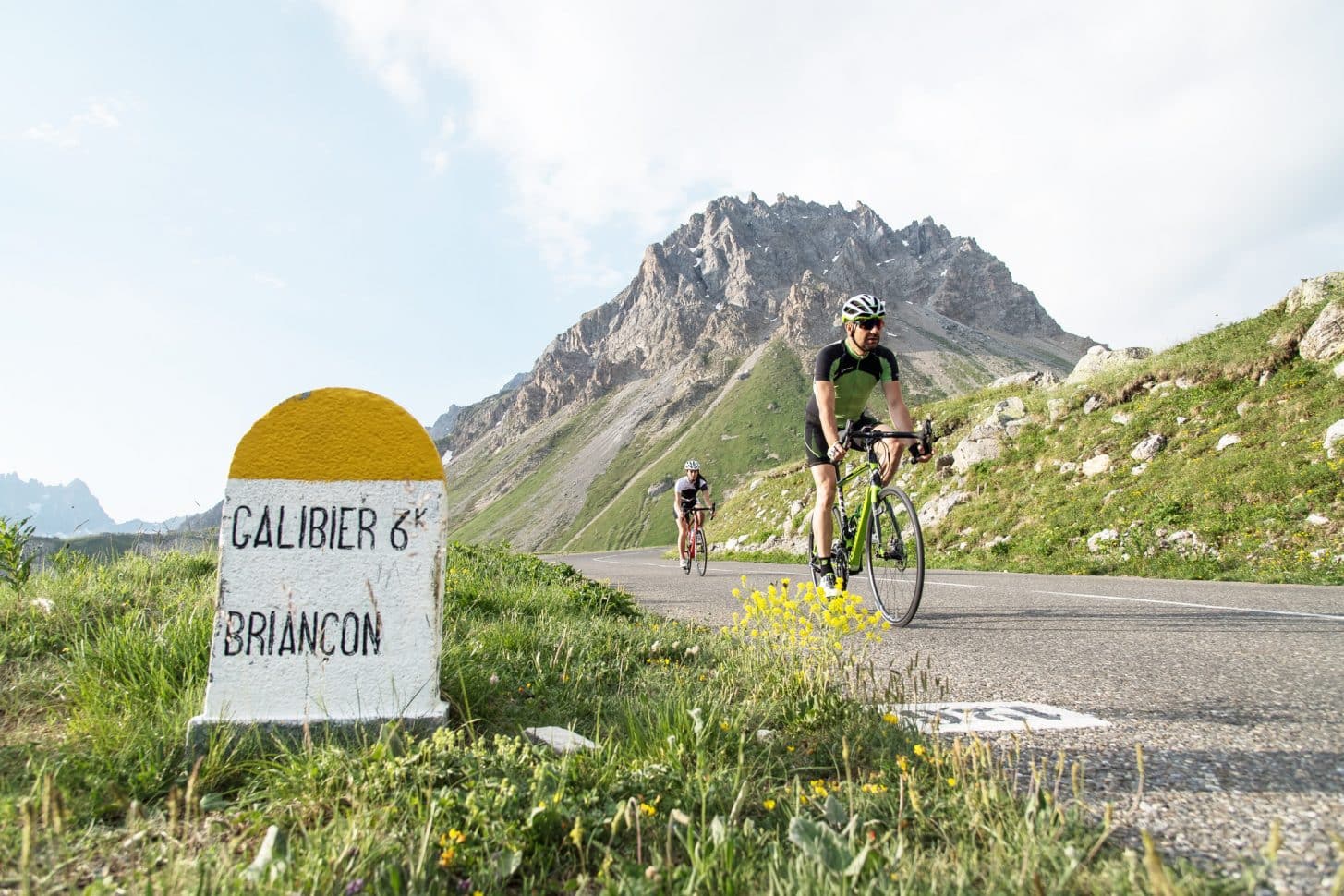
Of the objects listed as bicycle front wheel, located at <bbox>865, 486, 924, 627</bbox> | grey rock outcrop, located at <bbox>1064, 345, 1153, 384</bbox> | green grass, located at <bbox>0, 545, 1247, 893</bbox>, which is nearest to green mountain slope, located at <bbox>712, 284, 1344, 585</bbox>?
grey rock outcrop, located at <bbox>1064, 345, 1153, 384</bbox>

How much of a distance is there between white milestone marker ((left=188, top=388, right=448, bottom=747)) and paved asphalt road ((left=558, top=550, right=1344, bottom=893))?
105 inches

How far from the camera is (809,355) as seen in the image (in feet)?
639

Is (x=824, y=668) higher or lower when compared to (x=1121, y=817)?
higher

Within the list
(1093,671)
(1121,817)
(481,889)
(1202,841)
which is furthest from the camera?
(1093,671)

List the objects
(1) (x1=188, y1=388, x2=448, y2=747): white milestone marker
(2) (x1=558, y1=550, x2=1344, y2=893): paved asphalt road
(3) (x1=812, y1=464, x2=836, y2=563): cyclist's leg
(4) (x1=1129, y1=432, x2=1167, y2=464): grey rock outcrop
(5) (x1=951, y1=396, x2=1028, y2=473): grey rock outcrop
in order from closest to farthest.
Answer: (2) (x1=558, y1=550, x2=1344, y2=893): paved asphalt road
(1) (x1=188, y1=388, x2=448, y2=747): white milestone marker
(3) (x1=812, y1=464, x2=836, y2=563): cyclist's leg
(4) (x1=1129, y1=432, x2=1167, y2=464): grey rock outcrop
(5) (x1=951, y1=396, x2=1028, y2=473): grey rock outcrop

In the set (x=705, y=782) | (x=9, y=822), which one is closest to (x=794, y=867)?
(x=705, y=782)

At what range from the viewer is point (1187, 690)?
3568 mm

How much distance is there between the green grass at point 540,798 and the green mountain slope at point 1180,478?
30.6 feet

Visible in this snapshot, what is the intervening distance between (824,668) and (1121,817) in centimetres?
131

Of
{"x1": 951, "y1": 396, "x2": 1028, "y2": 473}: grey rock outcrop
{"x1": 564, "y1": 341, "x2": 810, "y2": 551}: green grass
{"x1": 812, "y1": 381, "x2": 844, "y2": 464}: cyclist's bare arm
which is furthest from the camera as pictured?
{"x1": 564, "y1": 341, "x2": 810, "y2": 551}: green grass

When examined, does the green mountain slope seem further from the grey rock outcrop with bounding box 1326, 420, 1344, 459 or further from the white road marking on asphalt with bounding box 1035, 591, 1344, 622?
the white road marking on asphalt with bounding box 1035, 591, 1344, 622

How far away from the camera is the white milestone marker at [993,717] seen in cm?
306

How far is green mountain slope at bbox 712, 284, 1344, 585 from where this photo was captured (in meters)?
9.83

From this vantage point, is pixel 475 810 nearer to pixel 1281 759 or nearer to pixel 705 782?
pixel 705 782
